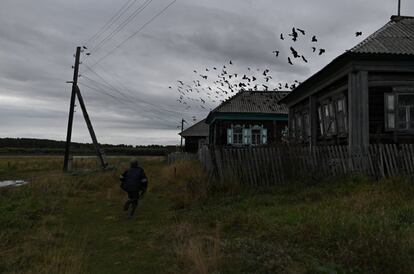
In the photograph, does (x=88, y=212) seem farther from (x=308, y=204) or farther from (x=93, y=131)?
(x=93, y=131)

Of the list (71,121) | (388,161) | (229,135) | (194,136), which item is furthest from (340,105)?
(194,136)

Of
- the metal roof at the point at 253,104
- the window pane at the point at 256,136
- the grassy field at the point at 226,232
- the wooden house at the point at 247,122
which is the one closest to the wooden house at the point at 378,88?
the grassy field at the point at 226,232

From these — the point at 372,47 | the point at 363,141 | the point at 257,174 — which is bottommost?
the point at 257,174

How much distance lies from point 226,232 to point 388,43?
9348mm

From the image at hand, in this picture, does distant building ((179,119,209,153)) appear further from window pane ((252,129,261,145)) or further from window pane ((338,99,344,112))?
window pane ((338,99,344,112))

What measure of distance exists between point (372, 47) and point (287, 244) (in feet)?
30.1

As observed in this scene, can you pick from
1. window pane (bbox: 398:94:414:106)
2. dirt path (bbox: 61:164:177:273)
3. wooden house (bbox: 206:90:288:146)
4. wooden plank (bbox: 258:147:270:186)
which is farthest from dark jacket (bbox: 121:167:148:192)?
wooden house (bbox: 206:90:288:146)

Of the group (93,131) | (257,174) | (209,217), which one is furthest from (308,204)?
(93,131)

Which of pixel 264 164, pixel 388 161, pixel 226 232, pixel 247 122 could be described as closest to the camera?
pixel 226 232

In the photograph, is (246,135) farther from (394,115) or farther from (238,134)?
(394,115)

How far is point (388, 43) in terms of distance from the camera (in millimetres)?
13633

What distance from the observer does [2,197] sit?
45.3 feet

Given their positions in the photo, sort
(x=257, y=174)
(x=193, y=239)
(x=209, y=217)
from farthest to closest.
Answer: (x=257, y=174)
(x=209, y=217)
(x=193, y=239)

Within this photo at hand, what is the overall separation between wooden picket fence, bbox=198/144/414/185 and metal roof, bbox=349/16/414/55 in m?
2.93
